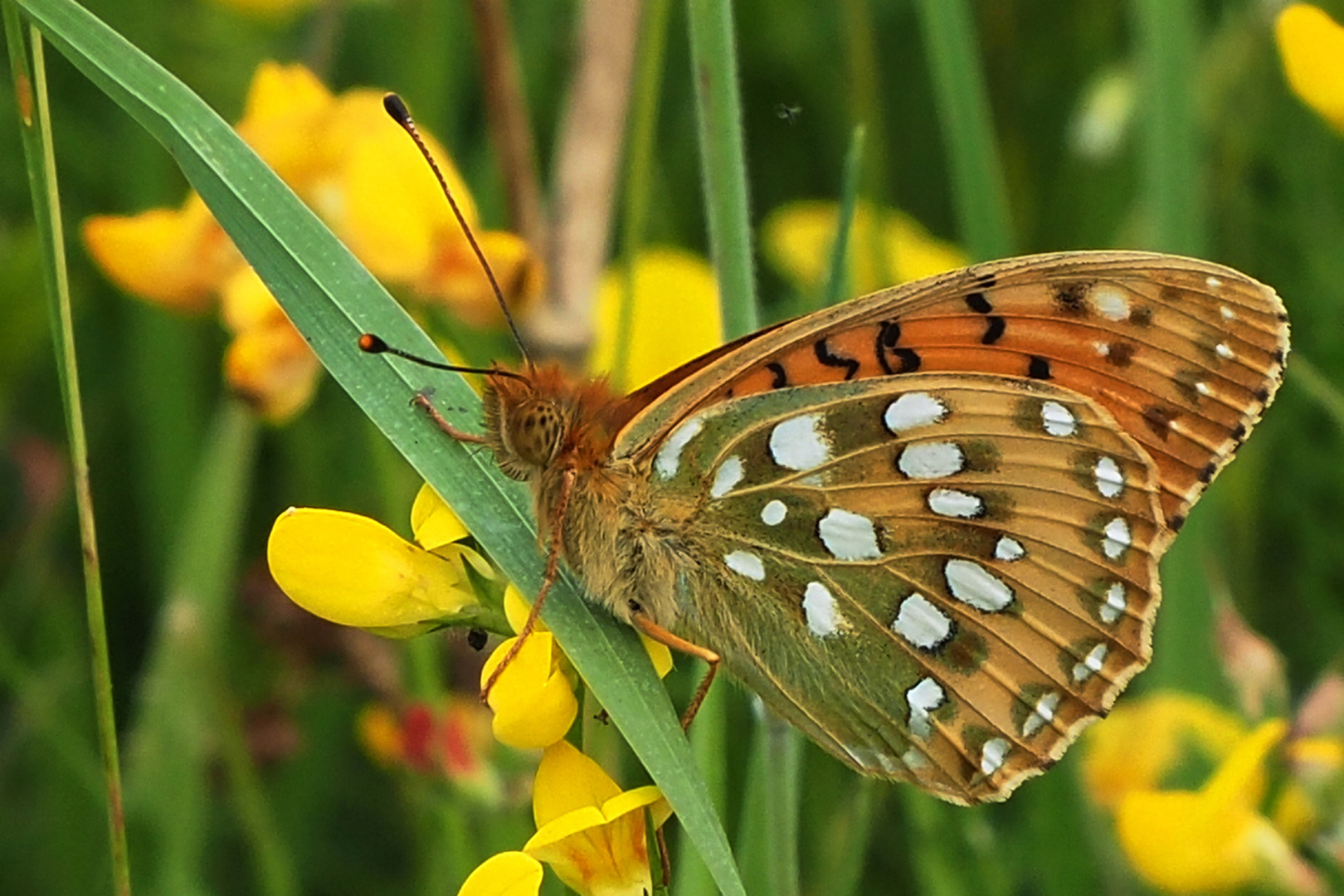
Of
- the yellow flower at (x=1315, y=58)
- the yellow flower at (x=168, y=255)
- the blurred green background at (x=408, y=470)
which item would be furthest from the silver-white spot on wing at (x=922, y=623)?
the yellow flower at (x=168, y=255)

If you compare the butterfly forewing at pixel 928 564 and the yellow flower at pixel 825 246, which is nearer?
the butterfly forewing at pixel 928 564

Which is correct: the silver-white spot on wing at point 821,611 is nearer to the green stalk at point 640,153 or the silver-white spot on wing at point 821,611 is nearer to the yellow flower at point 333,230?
the green stalk at point 640,153

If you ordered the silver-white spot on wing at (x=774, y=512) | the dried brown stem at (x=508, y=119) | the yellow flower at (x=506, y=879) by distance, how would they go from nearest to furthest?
the yellow flower at (x=506, y=879) < the silver-white spot on wing at (x=774, y=512) < the dried brown stem at (x=508, y=119)

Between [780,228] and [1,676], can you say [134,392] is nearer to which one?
[1,676]

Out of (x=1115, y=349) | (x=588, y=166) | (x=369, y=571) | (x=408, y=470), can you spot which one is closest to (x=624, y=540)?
(x=369, y=571)

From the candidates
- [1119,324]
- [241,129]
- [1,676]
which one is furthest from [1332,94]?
[1,676]

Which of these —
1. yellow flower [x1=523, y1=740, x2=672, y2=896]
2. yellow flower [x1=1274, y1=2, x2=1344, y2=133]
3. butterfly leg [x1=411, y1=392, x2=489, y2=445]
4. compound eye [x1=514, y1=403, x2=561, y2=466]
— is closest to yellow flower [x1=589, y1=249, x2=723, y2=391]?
yellow flower [x1=1274, y1=2, x2=1344, y2=133]

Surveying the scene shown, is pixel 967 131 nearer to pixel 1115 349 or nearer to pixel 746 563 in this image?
pixel 1115 349
